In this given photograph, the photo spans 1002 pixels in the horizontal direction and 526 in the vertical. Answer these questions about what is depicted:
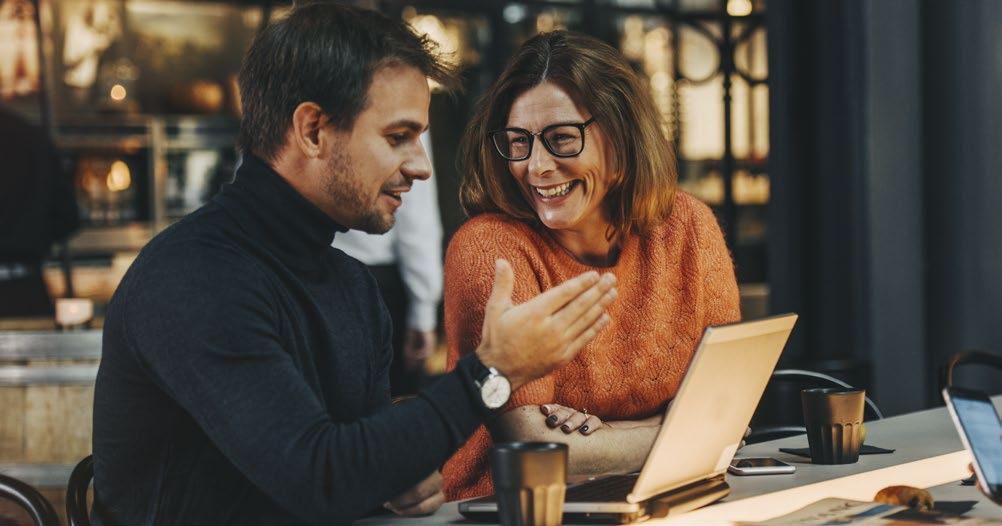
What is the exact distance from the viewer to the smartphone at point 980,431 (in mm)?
1574

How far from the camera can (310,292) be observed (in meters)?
1.79

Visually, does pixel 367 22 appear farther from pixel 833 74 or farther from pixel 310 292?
pixel 833 74

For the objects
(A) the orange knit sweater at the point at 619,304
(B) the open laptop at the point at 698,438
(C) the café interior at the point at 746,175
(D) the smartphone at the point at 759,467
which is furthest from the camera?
(C) the café interior at the point at 746,175

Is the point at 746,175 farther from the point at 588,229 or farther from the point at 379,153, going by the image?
the point at 379,153

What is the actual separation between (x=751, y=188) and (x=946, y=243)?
12.3 feet

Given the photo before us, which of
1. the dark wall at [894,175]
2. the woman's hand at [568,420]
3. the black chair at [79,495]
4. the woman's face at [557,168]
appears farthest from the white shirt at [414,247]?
the black chair at [79,495]

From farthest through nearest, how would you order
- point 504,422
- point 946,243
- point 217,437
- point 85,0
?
point 85,0 < point 946,243 < point 504,422 < point 217,437

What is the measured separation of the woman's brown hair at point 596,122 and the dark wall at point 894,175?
202 cm

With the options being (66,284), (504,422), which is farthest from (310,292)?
(66,284)

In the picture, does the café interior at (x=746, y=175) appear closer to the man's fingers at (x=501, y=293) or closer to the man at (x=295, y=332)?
the man at (x=295, y=332)

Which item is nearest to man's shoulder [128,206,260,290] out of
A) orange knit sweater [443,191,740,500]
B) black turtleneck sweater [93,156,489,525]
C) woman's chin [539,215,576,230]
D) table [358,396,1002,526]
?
black turtleneck sweater [93,156,489,525]

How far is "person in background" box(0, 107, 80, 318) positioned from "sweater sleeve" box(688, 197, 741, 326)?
4.22 metres

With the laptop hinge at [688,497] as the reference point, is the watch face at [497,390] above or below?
above

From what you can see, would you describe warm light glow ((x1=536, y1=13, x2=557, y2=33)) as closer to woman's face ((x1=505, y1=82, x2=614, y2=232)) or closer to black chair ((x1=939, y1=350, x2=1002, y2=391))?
woman's face ((x1=505, y1=82, x2=614, y2=232))
